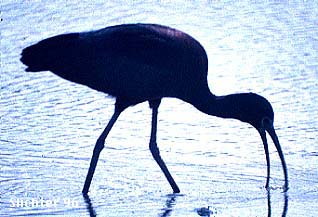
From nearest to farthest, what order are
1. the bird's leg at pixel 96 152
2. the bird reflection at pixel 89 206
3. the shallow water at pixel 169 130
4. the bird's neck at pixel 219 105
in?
1. the bird reflection at pixel 89 206
2. the shallow water at pixel 169 130
3. the bird's leg at pixel 96 152
4. the bird's neck at pixel 219 105

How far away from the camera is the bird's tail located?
9.22m

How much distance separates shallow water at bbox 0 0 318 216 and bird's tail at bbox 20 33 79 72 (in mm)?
852

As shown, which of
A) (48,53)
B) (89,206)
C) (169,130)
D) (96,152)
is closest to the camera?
(89,206)

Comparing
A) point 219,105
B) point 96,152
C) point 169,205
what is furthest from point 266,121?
point 96,152

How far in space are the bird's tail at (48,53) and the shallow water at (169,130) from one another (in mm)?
852

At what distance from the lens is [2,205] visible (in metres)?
8.41

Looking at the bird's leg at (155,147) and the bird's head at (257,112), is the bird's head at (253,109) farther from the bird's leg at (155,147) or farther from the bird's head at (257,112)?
the bird's leg at (155,147)

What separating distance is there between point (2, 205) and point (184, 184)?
1.50m

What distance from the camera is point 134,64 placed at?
9.36 m

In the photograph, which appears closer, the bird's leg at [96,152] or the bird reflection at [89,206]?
the bird reflection at [89,206]

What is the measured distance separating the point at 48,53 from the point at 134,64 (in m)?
0.64

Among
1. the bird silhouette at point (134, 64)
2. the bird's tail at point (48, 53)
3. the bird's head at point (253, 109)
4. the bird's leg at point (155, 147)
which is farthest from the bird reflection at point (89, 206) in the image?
the bird's head at point (253, 109)

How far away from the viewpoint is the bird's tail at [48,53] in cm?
922

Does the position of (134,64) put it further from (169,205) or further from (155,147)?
(169,205)
